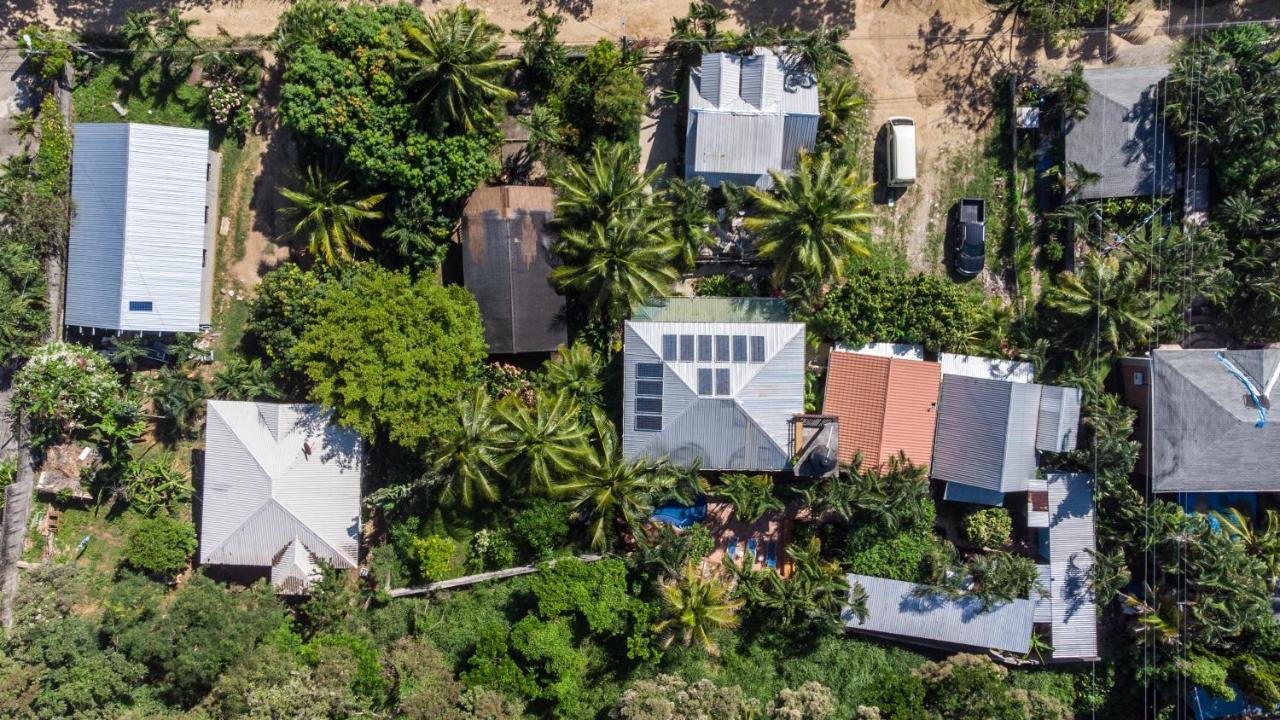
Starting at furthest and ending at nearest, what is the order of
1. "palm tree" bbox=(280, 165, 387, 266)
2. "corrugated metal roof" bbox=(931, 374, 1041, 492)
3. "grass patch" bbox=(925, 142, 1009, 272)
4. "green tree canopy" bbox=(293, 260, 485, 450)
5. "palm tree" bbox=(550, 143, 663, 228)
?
"grass patch" bbox=(925, 142, 1009, 272)
"corrugated metal roof" bbox=(931, 374, 1041, 492)
"palm tree" bbox=(280, 165, 387, 266)
"palm tree" bbox=(550, 143, 663, 228)
"green tree canopy" bbox=(293, 260, 485, 450)

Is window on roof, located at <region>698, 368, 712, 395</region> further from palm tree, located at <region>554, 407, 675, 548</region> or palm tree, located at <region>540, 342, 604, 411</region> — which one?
palm tree, located at <region>540, 342, 604, 411</region>

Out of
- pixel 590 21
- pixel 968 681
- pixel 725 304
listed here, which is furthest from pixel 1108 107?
pixel 968 681

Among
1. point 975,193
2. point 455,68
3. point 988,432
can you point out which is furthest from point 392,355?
point 975,193

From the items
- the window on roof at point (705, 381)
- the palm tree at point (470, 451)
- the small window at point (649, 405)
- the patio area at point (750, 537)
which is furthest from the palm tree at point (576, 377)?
the patio area at point (750, 537)

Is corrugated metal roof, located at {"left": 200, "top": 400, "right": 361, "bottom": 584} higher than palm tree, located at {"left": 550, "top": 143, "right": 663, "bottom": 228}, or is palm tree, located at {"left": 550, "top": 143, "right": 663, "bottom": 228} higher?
palm tree, located at {"left": 550, "top": 143, "right": 663, "bottom": 228}

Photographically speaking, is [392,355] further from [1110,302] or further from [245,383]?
[1110,302]

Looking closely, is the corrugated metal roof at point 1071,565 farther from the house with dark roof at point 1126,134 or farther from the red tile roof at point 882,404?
the house with dark roof at point 1126,134

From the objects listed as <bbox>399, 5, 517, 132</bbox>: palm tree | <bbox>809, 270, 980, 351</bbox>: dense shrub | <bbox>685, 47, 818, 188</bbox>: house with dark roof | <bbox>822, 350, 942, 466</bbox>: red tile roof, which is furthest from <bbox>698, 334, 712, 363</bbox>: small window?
<bbox>399, 5, 517, 132</bbox>: palm tree
